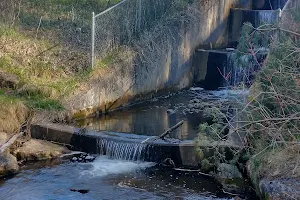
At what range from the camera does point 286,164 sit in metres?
8.11

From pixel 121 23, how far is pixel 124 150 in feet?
Result: 20.2

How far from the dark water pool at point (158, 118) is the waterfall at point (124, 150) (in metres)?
1.60

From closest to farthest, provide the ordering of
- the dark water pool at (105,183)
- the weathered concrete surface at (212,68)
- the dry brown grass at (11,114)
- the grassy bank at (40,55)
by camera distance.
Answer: the dark water pool at (105,183)
the dry brown grass at (11,114)
the grassy bank at (40,55)
the weathered concrete surface at (212,68)

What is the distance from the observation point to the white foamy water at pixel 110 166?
10.1 m

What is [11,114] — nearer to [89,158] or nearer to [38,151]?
[38,151]

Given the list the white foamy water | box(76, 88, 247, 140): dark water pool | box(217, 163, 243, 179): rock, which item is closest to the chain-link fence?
box(76, 88, 247, 140): dark water pool

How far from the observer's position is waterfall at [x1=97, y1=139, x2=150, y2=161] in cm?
1081

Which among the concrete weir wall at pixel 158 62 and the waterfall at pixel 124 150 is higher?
the concrete weir wall at pixel 158 62

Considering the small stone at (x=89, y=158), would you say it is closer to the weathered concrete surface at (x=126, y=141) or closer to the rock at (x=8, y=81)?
the weathered concrete surface at (x=126, y=141)

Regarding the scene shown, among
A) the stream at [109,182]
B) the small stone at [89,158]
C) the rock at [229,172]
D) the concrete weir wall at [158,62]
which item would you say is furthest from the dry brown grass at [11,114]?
the rock at [229,172]

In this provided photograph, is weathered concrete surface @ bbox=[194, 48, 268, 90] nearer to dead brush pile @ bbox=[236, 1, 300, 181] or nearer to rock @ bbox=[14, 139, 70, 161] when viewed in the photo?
dead brush pile @ bbox=[236, 1, 300, 181]

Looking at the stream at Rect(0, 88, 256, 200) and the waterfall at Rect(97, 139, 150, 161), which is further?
the waterfall at Rect(97, 139, 150, 161)

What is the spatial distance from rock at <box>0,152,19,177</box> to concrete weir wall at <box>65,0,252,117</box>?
3194mm

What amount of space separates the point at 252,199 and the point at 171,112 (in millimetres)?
6170
